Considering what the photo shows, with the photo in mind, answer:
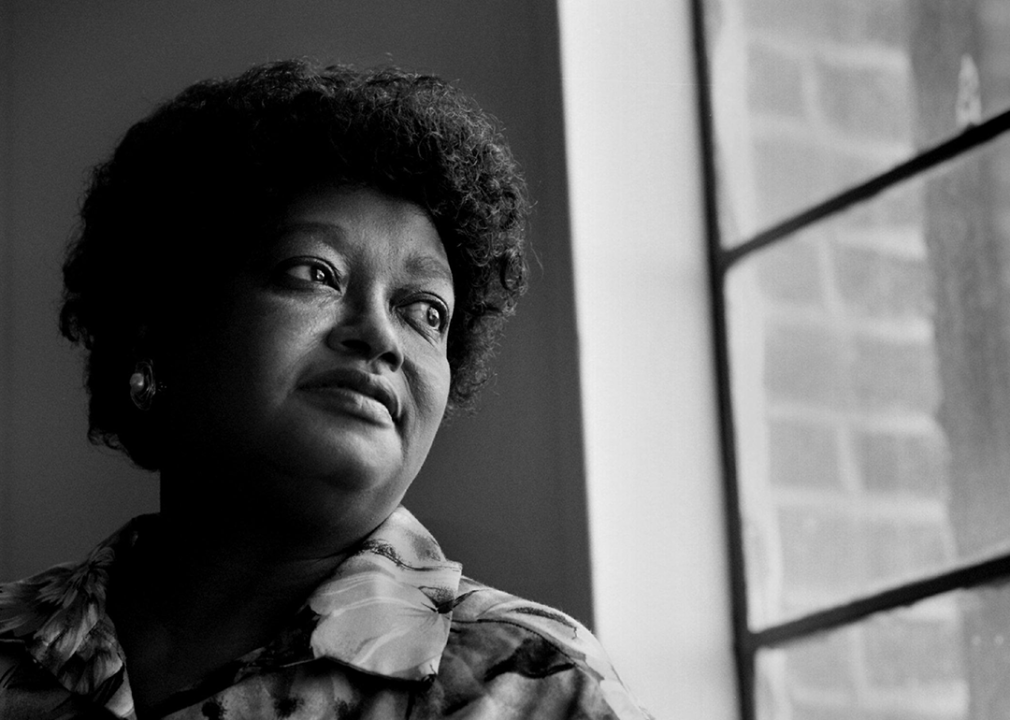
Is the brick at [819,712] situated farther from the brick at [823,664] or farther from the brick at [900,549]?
the brick at [900,549]

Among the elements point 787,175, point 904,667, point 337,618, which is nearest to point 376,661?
point 337,618

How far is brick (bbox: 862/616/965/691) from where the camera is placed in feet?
5.06

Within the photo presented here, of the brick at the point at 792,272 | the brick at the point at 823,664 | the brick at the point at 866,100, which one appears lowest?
the brick at the point at 823,664

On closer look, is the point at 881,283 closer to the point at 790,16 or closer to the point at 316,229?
the point at 790,16

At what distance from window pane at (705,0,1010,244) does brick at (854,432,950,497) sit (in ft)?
0.97

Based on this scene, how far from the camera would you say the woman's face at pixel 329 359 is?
1295mm

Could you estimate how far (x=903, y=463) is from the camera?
5.30 ft

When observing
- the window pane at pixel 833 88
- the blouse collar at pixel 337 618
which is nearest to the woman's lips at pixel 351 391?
the blouse collar at pixel 337 618

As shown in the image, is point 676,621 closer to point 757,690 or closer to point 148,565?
point 757,690

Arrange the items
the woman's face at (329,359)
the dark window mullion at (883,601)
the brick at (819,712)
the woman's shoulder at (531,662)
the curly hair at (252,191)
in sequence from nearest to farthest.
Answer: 1. the woman's shoulder at (531,662)
2. the woman's face at (329,359)
3. the curly hair at (252,191)
4. the dark window mullion at (883,601)
5. the brick at (819,712)

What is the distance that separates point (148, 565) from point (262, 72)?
18.4 inches

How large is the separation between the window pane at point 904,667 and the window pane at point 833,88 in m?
0.48

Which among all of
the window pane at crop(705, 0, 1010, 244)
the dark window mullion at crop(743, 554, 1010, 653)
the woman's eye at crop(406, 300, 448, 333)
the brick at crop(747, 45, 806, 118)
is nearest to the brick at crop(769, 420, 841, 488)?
the dark window mullion at crop(743, 554, 1010, 653)

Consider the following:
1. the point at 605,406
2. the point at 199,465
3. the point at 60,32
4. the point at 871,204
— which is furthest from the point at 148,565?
the point at 60,32
